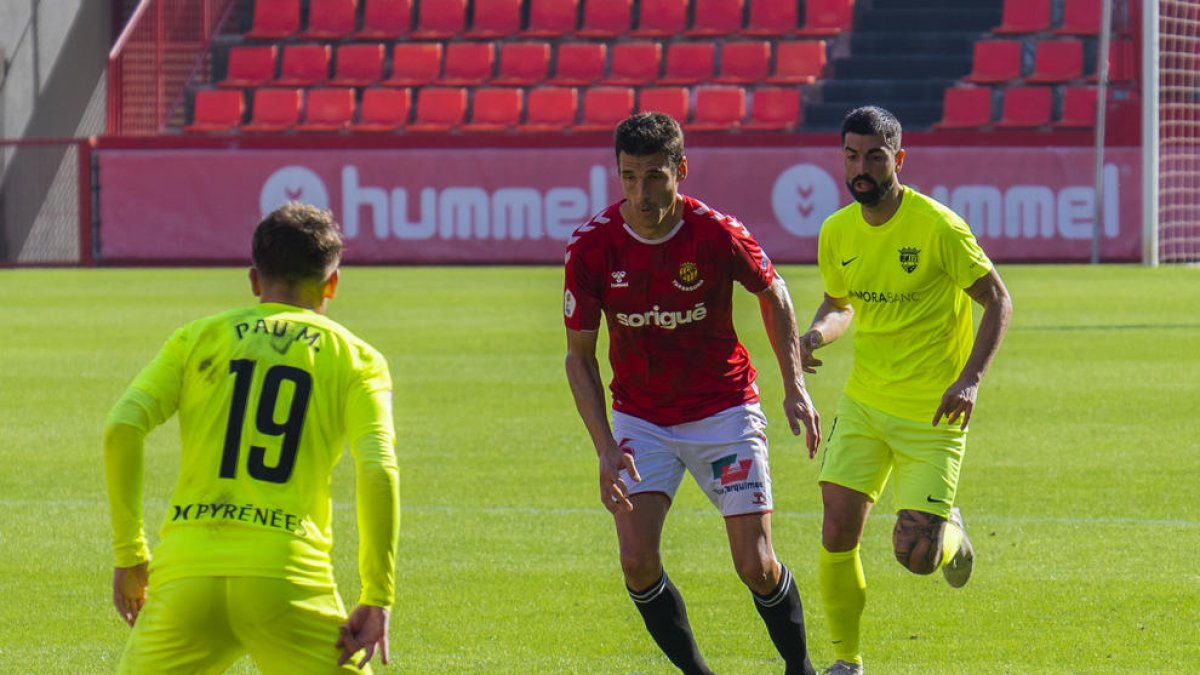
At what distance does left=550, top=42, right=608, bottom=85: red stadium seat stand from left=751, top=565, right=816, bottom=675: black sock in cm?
2793

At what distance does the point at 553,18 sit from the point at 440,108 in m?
3.05

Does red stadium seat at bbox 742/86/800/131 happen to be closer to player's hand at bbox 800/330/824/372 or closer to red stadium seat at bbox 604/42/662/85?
red stadium seat at bbox 604/42/662/85

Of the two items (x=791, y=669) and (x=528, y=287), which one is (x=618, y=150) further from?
(x=528, y=287)

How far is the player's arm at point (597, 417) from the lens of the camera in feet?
20.5

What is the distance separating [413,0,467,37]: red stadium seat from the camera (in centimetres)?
3584

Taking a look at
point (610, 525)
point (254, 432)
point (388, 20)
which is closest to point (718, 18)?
A: point (388, 20)

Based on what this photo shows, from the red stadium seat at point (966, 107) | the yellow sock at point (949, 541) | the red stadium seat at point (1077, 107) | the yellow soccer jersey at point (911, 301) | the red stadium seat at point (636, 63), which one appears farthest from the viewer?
the red stadium seat at point (636, 63)

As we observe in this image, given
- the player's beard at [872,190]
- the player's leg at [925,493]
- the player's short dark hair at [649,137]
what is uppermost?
the player's short dark hair at [649,137]

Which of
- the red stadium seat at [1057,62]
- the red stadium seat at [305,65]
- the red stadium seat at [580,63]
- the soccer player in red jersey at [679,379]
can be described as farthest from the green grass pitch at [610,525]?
the red stadium seat at [305,65]

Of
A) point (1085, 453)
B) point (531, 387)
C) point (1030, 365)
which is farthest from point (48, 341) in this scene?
point (1085, 453)

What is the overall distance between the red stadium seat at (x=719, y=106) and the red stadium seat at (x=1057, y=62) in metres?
4.53

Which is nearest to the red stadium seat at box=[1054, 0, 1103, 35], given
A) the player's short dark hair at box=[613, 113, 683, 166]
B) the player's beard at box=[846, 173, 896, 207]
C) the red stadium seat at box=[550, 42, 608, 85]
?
the red stadium seat at box=[550, 42, 608, 85]

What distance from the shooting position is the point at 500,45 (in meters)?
35.2

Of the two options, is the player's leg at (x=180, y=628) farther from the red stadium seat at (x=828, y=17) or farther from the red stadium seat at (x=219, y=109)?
the red stadium seat at (x=219, y=109)
